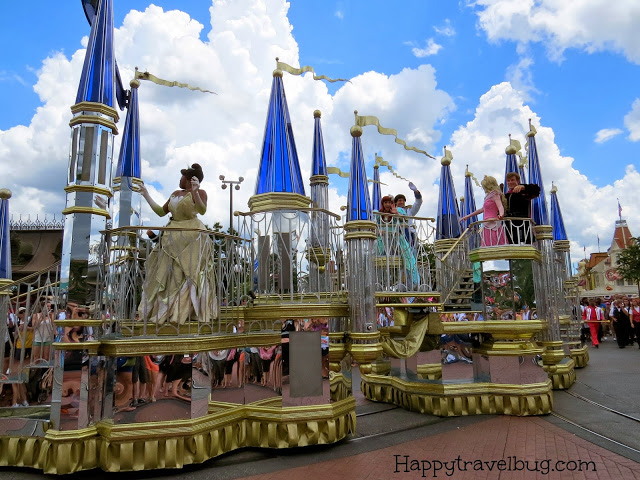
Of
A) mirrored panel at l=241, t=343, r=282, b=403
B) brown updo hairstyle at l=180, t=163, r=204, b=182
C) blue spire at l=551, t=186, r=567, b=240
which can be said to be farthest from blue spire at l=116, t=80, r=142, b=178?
blue spire at l=551, t=186, r=567, b=240

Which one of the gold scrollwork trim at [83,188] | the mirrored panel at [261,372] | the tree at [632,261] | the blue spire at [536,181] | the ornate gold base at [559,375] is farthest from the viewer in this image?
the tree at [632,261]

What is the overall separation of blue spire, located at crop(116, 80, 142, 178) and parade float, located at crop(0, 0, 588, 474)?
0.44 ft

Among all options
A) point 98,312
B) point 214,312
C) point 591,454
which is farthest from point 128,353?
point 591,454

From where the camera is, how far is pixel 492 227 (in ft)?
29.0

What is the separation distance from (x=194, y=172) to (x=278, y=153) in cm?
152

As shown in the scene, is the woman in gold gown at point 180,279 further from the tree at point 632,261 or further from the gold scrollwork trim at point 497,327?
the tree at point 632,261

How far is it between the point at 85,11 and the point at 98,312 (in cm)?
418

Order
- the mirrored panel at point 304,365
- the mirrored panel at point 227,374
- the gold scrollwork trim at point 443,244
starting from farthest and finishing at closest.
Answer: the gold scrollwork trim at point 443,244 < the mirrored panel at point 304,365 < the mirrored panel at point 227,374

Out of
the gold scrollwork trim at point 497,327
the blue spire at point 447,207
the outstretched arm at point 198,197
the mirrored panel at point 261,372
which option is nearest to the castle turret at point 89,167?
the outstretched arm at point 198,197

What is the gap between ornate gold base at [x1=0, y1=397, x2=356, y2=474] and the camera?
17.2 ft

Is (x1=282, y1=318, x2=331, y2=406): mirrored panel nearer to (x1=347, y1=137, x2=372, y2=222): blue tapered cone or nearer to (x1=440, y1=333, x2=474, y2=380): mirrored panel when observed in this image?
(x1=347, y1=137, x2=372, y2=222): blue tapered cone

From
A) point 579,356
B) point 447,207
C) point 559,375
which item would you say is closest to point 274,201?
point 447,207

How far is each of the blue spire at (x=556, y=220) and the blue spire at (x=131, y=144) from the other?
13.0 metres

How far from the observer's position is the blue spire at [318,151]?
1149cm
